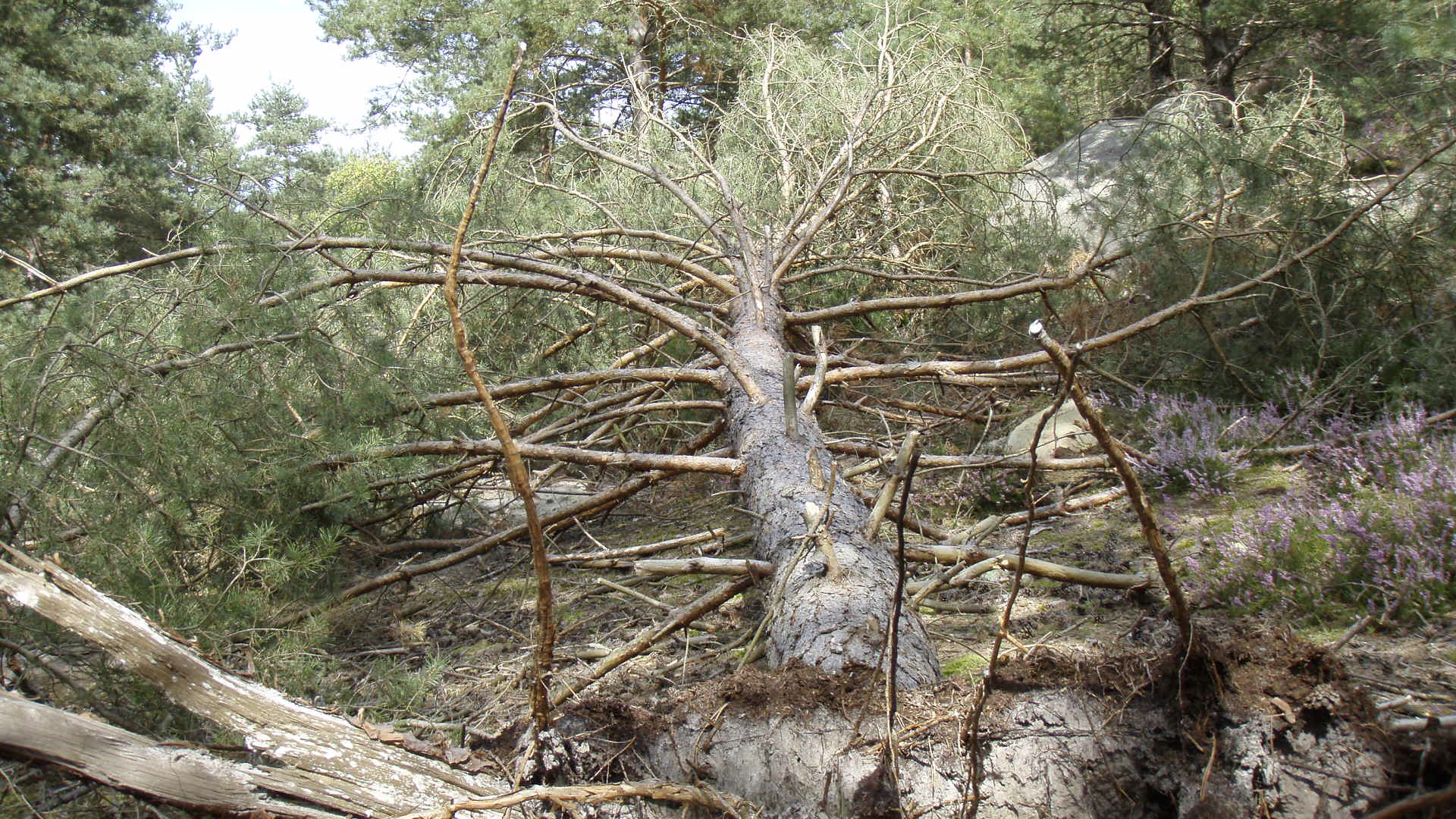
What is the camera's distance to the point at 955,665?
274 centimetres

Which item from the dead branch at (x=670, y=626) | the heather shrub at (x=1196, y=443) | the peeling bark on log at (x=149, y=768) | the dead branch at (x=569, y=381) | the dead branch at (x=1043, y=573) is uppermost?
the dead branch at (x=569, y=381)

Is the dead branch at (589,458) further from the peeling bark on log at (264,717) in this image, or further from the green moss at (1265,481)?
the green moss at (1265,481)

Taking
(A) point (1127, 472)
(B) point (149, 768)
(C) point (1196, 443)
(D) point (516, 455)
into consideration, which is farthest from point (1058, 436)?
(B) point (149, 768)

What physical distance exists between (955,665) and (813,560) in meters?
0.64

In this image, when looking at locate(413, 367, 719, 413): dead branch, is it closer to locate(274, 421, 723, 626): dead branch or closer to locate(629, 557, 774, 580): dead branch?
locate(274, 421, 723, 626): dead branch

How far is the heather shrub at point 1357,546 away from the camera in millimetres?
2555

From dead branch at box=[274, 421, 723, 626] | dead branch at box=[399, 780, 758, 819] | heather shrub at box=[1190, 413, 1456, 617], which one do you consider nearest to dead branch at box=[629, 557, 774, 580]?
dead branch at box=[274, 421, 723, 626]

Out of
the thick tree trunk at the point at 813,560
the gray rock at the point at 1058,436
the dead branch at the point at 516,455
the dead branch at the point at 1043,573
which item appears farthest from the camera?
Answer: the gray rock at the point at 1058,436

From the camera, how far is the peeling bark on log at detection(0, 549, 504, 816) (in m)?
1.65

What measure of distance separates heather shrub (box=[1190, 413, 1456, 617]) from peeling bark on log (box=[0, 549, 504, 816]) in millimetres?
2343

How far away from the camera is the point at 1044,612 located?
311 cm

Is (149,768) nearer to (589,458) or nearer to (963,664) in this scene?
(589,458)

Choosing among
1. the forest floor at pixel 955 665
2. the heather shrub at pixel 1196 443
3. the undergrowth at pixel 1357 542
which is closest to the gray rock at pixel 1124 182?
the heather shrub at pixel 1196 443

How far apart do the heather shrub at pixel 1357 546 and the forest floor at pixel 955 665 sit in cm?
10
